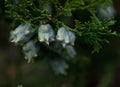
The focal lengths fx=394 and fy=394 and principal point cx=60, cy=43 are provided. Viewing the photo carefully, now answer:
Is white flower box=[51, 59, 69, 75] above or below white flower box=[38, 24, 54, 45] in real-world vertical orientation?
below

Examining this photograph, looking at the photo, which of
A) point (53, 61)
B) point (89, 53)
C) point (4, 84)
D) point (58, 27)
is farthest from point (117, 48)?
point (58, 27)

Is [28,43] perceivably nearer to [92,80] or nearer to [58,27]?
[58,27]

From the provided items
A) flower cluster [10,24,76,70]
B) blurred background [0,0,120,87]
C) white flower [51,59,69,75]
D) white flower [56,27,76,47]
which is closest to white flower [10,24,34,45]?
flower cluster [10,24,76,70]

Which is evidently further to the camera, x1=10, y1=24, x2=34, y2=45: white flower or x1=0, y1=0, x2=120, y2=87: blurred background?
x1=0, y1=0, x2=120, y2=87: blurred background

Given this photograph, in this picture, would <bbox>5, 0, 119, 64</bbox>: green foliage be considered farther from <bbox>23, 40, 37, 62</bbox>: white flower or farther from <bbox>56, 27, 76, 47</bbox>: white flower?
<bbox>23, 40, 37, 62</bbox>: white flower

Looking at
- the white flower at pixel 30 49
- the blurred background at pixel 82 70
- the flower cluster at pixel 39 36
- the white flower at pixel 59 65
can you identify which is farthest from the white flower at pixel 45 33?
the blurred background at pixel 82 70
